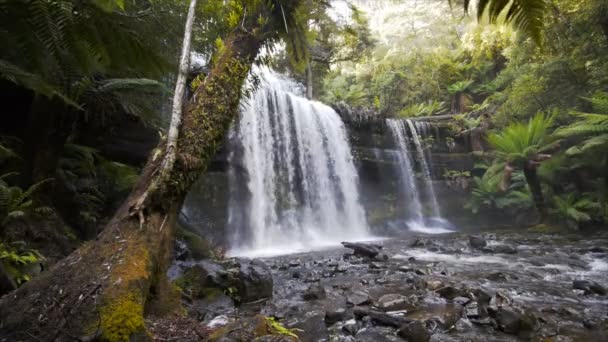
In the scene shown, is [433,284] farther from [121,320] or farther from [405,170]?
[405,170]

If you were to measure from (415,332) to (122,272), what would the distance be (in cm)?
222

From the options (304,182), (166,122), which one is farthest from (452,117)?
(166,122)

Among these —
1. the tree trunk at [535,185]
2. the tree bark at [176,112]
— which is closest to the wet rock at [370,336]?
the tree bark at [176,112]

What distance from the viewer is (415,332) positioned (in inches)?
106

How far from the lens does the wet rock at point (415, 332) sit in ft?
8.74

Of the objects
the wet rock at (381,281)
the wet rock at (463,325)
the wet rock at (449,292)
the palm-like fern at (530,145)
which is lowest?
the wet rock at (463,325)

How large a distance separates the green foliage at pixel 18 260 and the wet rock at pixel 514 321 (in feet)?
13.4

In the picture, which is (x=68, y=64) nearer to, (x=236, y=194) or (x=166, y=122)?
(x=166, y=122)

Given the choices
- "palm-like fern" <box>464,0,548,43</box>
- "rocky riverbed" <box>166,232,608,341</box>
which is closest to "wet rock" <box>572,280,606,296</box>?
"rocky riverbed" <box>166,232,608,341</box>

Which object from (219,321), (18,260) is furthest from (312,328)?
(18,260)

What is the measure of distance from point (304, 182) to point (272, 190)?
1460mm

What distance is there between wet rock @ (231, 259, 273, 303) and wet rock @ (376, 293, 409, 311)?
4.44 feet

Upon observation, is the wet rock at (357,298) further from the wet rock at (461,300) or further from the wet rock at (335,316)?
the wet rock at (461,300)

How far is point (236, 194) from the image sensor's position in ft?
32.5
